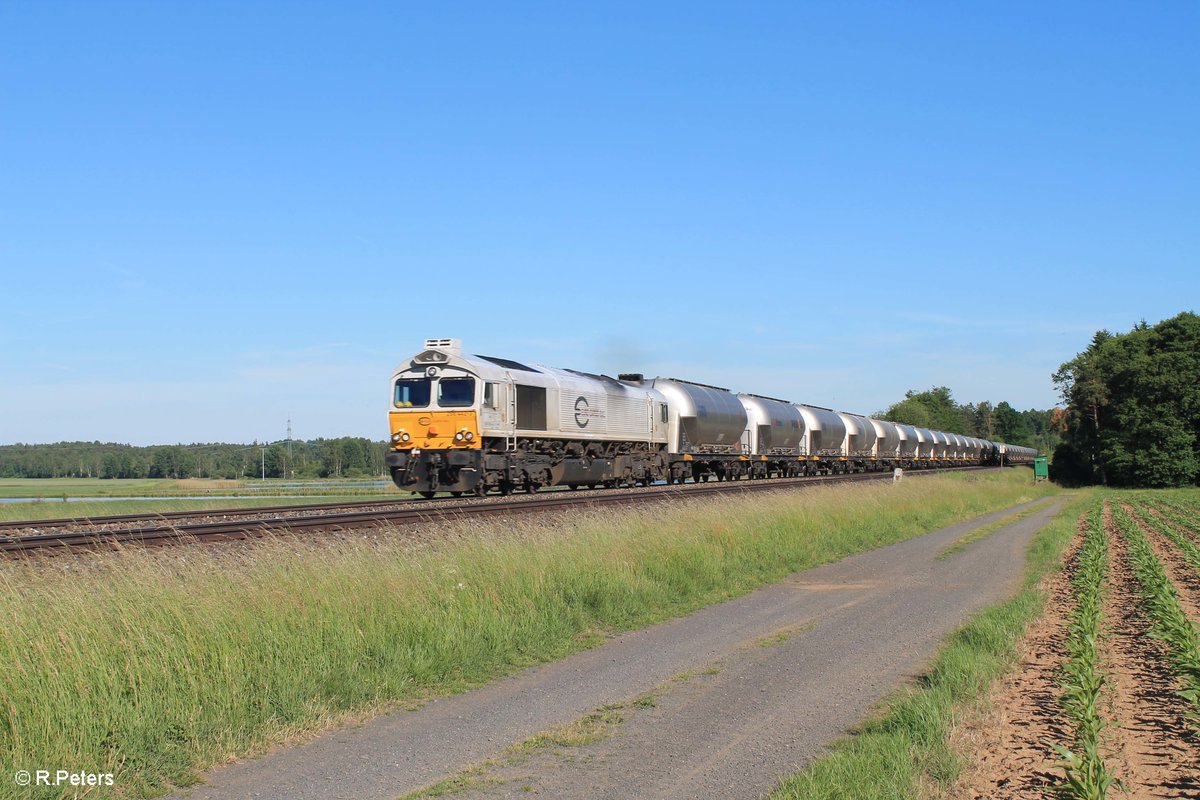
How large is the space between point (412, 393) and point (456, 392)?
154cm

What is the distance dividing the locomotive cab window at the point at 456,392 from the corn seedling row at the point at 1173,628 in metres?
16.1

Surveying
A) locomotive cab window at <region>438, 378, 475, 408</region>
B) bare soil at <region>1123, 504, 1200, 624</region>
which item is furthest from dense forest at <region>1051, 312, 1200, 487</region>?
locomotive cab window at <region>438, 378, 475, 408</region>

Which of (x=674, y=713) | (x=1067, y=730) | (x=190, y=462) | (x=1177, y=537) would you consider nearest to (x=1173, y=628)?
(x=1067, y=730)

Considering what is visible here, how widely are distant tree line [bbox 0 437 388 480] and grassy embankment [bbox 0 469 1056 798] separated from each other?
142 metres

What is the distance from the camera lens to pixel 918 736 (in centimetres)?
714

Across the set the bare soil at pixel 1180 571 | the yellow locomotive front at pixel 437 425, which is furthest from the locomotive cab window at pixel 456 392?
the bare soil at pixel 1180 571

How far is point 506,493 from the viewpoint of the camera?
96.1 feet

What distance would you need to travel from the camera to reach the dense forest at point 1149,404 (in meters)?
71.8

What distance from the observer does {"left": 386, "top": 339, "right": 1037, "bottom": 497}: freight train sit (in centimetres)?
2706

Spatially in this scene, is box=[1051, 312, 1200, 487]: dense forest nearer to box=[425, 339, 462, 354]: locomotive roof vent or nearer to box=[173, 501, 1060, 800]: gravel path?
box=[425, 339, 462, 354]: locomotive roof vent

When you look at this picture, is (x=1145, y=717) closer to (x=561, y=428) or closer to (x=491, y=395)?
(x=491, y=395)

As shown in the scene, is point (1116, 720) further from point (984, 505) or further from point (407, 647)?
point (984, 505)

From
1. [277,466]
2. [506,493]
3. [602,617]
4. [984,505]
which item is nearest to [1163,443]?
[984,505]

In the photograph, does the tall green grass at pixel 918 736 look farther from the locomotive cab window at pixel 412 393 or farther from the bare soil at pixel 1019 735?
the locomotive cab window at pixel 412 393
